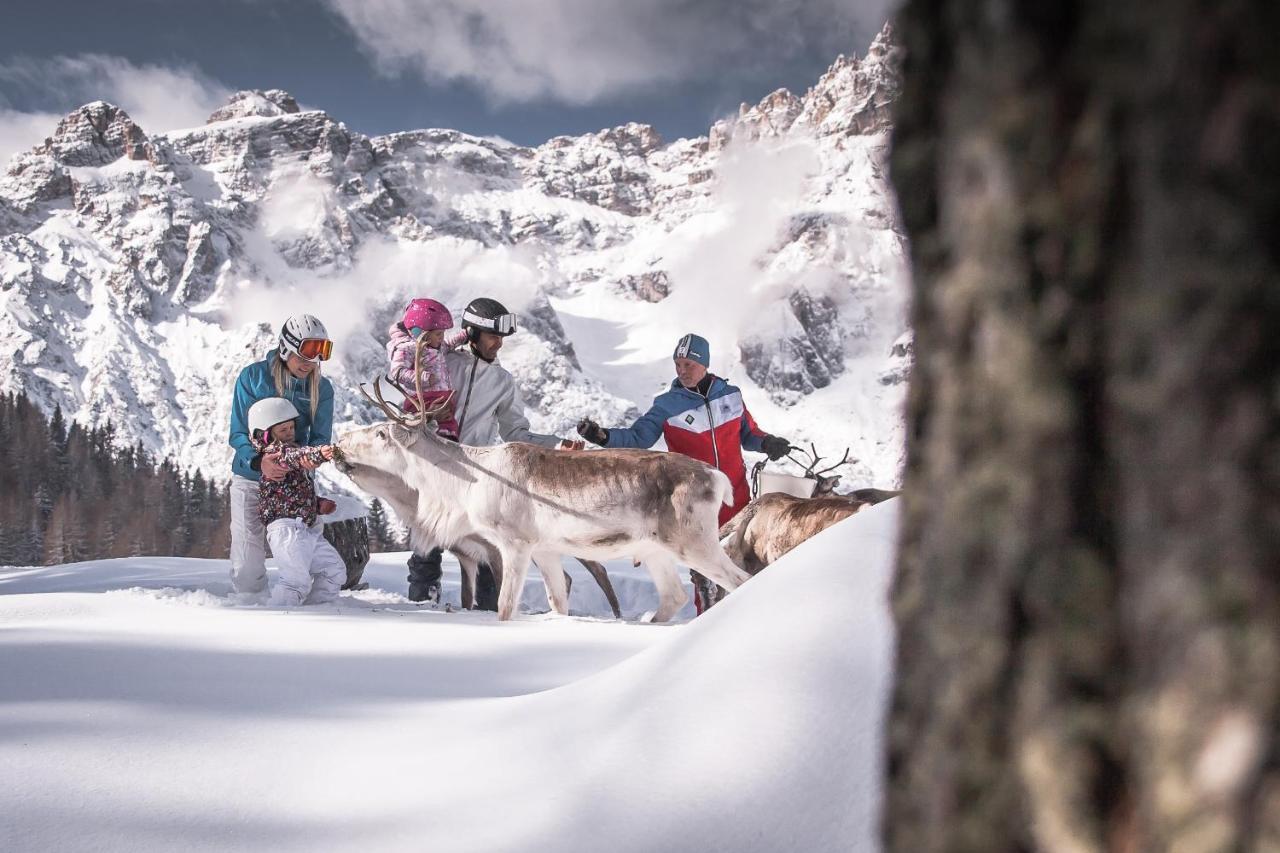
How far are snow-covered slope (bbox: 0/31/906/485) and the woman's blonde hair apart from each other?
391 feet

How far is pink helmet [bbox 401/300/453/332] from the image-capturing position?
21.8 feet

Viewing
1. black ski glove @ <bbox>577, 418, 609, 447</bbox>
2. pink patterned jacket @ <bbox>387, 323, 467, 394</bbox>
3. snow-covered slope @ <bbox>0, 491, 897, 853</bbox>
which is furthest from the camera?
pink patterned jacket @ <bbox>387, 323, 467, 394</bbox>

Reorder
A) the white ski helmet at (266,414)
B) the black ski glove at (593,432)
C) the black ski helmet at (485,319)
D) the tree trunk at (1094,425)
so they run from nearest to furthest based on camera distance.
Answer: the tree trunk at (1094,425), the white ski helmet at (266,414), the black ski glove at (593,432), the black ski helmet at (485,319)

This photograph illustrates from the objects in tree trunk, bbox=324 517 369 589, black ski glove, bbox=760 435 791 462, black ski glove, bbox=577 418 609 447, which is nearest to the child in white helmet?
black ski glove, bbox=577 418 609 447

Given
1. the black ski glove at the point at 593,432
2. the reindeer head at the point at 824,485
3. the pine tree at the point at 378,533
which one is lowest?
the pine tree at the point at 378,533

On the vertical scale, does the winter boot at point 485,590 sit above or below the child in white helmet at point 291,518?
below

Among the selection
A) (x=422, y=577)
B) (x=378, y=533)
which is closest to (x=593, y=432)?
(x=422, y=577)

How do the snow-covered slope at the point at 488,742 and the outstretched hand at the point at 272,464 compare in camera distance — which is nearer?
the snow-covered slope at the point at 488,742

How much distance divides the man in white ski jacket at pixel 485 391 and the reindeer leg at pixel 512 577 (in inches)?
40.2

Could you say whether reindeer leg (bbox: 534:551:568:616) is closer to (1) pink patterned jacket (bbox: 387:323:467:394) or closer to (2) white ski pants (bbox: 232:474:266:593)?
(1) pink patterned jacket (bbox: 387:323:467:394)

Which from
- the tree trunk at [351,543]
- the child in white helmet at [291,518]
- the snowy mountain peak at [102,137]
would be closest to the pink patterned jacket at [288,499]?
the child in white helmet at [291,518]

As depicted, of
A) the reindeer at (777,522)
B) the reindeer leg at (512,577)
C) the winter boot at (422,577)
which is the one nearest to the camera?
the reindeer leg at (512,577)

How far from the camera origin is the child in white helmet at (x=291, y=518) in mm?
6199

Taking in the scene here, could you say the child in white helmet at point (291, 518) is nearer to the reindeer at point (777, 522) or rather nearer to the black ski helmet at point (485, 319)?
the black ski helmet at point (485, 319)
